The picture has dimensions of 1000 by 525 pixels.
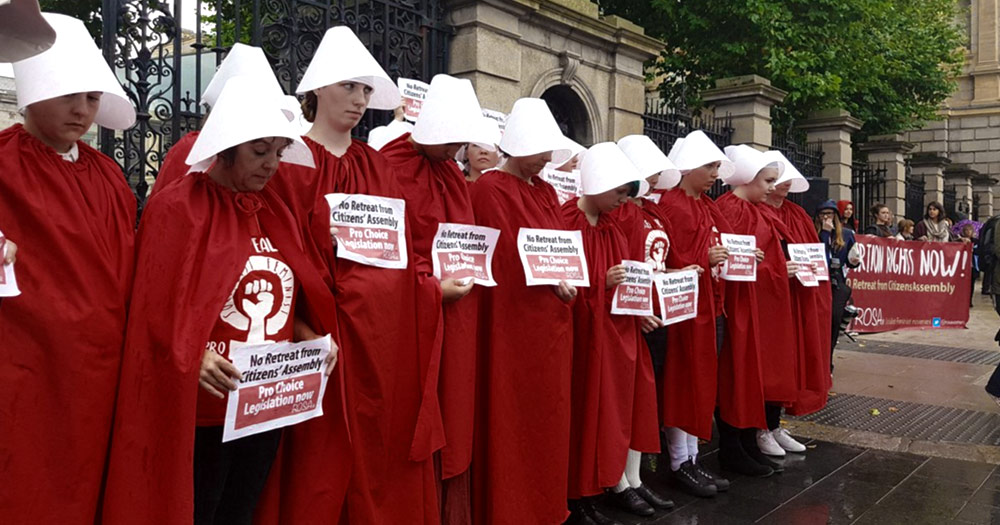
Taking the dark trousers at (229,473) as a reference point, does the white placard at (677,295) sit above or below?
above

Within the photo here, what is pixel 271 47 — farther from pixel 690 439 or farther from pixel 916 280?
pixel 916 280

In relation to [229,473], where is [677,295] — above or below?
above

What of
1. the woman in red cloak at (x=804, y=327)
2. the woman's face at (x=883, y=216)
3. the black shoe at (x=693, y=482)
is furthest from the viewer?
the woman's face at (x=883, y=216)

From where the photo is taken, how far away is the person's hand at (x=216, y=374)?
253cm

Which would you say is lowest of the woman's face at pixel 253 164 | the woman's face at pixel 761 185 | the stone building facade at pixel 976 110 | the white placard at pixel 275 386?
the white placard at pixel 275 386

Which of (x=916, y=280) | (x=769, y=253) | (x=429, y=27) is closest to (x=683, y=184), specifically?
(x=769, y=253)

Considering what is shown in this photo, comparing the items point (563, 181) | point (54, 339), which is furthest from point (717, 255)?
point (54, 339)

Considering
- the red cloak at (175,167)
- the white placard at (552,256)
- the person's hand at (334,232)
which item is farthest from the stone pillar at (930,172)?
the red cloak at (175,167)

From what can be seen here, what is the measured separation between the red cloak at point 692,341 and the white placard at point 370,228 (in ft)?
7.79

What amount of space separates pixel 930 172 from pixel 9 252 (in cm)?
2563

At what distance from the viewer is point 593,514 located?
14.5 feet

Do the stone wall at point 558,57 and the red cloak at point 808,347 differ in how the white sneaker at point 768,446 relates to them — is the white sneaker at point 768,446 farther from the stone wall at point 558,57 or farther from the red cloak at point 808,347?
the stone wall at point 558,57

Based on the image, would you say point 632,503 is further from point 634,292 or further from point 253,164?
point 253,164

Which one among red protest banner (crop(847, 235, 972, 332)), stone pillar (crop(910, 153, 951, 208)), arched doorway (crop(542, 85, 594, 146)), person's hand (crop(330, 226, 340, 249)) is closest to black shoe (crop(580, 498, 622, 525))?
person's hand (crop(330, 226, 340, 249))
